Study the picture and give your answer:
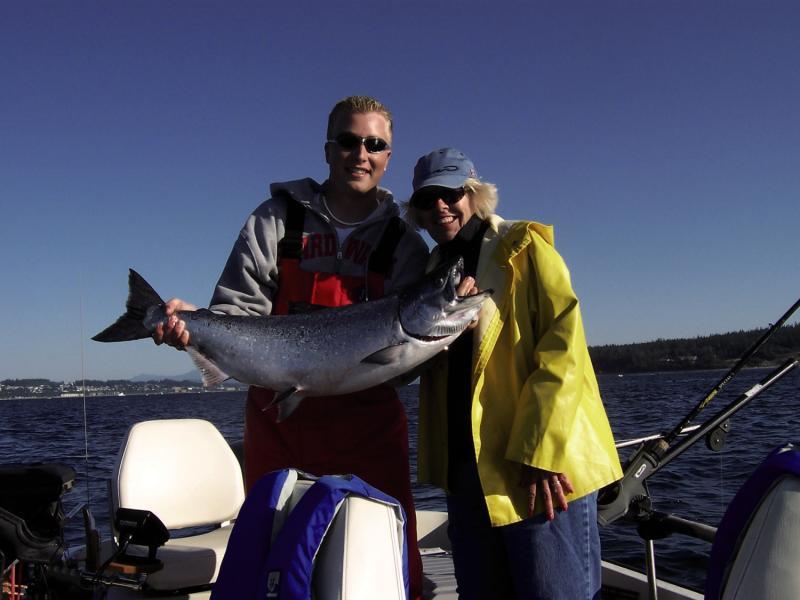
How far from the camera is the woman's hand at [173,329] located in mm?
3789

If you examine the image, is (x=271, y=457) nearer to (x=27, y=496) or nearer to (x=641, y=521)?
(x=27, y=496)

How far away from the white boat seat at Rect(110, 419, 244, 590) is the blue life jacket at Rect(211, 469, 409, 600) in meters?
2.01

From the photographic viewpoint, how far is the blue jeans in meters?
2.92

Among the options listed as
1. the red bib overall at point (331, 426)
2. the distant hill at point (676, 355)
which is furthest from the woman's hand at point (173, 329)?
the distant hill at point (676, 355)

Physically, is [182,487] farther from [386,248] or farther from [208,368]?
[386,248]

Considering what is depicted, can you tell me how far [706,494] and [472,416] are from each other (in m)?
9.18

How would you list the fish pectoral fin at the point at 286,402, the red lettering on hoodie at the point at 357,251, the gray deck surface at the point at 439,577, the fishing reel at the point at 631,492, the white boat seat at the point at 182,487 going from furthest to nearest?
the gray deck surface at the point at 439,577 → the white boat seat at the point at 182,487 → the fishing reel at the point at 631,492 → the red lettering on hoodie at the point at 357,251 → the fish pectoral fin at the point at 286,402

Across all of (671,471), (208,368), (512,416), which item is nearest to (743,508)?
(512,416)

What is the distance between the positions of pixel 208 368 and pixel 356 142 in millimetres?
1474

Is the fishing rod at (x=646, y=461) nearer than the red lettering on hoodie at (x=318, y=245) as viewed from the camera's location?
No

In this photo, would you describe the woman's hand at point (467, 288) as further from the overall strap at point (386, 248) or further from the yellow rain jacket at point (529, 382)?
the overall strap at point (386, 248)

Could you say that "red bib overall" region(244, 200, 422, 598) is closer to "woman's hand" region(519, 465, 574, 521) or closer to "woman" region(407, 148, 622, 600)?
"woman" region(407, 148, 622, 600)

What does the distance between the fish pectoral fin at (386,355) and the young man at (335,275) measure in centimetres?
32

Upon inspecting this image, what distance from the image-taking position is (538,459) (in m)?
2.85
